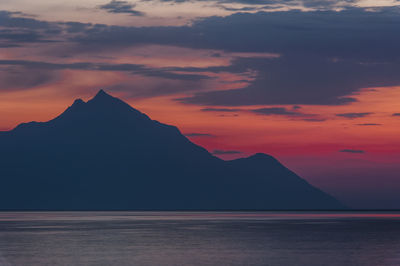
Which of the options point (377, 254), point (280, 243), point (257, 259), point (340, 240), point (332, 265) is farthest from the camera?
point (340, 240)

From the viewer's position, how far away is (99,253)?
68750mm

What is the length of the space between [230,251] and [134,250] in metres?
9.41

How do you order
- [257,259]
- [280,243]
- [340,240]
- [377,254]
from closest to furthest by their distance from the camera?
1. [257,259]
2. [377,254]
3. [280,243]
4. [340,240]

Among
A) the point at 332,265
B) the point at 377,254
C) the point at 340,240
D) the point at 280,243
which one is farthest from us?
the point at 340,240

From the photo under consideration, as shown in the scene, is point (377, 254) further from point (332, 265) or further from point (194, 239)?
point (194, 239)

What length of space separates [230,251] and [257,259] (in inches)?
340

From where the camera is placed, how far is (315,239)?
90125 mm

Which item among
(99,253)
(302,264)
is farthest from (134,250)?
(302,264)

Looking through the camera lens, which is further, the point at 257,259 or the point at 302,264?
the point at 257,259

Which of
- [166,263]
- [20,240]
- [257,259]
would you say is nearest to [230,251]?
[257,259]

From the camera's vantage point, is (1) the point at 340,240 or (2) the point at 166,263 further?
(1) the point at 340,240

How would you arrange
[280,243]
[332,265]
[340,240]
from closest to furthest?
1. [332,265]
2. [280,243]
3. [340,240]

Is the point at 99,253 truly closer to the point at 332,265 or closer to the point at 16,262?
the point at 16,262

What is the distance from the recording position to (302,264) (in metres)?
58.2
